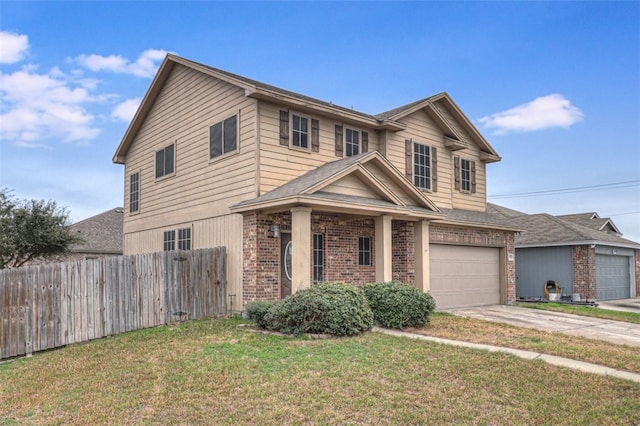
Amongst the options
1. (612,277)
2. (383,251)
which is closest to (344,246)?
(383,251)

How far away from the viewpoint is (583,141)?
20.8 meters

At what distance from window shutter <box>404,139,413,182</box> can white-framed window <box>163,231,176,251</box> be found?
24.8ft

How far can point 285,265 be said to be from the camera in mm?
13172

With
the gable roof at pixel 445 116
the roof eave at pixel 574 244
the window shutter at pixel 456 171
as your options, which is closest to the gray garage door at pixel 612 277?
the roof eave at pixel 574 244

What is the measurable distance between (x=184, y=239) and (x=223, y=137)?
139 inches

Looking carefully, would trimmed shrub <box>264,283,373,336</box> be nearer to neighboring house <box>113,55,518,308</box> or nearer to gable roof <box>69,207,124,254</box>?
neighboring house <box>113,55,518,308</box>

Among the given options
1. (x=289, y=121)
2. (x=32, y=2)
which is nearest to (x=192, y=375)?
(x=289, y=121)

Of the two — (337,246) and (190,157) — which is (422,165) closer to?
(337,246)

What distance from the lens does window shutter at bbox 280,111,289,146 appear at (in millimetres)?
13359

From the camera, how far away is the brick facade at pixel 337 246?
1270cm

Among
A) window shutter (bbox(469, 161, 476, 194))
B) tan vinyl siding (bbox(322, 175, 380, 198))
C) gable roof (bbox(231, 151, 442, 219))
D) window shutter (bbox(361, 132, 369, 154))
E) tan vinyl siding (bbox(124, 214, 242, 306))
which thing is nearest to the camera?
gable roof (bbox(231, 151, 442, 219))

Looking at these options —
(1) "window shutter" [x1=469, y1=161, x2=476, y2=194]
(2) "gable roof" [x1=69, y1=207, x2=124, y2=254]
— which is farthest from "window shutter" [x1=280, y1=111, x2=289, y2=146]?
(2) "gable roof" [x1=69, y1=207, x2=124, y2=254]

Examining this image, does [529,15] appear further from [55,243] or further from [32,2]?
[55,243]

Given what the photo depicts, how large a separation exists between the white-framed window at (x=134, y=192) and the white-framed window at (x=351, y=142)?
26.6 feet
